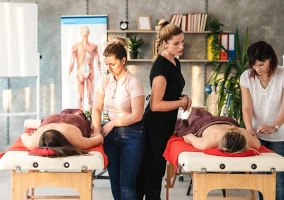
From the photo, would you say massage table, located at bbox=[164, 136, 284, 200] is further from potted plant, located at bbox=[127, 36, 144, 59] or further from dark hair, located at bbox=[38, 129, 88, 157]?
potted plant, located at bbox=[127, 36, 144, 59]

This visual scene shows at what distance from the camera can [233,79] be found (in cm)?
522

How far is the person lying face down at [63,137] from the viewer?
2.51 metres

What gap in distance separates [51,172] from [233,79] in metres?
3.17

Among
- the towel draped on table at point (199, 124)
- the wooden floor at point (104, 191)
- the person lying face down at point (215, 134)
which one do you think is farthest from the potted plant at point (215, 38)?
the towel draped on table at point (199, 124)

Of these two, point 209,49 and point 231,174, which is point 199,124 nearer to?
point 231,174

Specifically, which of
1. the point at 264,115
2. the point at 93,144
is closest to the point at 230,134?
the point at 264,115

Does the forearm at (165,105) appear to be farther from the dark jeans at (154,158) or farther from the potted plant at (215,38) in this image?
the potted plant at (215,38)

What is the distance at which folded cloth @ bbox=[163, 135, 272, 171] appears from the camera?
98.9 inches

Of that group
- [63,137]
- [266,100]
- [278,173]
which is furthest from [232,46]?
[63,137]

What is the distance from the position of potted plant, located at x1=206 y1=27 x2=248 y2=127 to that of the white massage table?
2.48 m

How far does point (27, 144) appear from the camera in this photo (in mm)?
2711

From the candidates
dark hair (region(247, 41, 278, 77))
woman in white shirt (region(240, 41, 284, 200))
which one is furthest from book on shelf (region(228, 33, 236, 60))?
dark hair (region(247, 41, 278, 77))

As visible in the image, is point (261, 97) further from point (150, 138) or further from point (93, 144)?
point (93, 144)

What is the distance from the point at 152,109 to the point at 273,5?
148 inches
